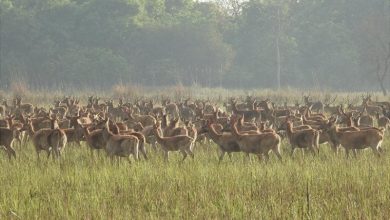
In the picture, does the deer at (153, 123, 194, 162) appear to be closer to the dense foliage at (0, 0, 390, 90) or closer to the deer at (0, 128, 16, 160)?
the deer at (0, 128, 16, 160)

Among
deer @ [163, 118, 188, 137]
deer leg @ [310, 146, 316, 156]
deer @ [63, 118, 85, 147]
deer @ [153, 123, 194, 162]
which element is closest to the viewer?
deer @ [153, 123, 194, 162]

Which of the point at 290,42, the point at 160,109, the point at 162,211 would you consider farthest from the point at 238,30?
the point at 162,211

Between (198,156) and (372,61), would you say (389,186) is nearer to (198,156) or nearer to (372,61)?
(198,156)

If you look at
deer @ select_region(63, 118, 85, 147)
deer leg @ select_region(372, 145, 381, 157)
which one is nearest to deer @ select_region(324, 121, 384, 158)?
deer leg @ select_region(372, 145, 381, 157)

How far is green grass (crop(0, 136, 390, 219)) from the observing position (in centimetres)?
921

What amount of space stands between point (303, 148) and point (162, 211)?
27.3 feet

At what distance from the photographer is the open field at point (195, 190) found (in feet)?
30.2

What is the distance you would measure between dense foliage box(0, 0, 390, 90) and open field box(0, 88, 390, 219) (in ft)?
132

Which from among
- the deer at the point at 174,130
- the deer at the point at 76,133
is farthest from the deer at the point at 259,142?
the deer at the point at 76,133

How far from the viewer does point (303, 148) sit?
17.1 m

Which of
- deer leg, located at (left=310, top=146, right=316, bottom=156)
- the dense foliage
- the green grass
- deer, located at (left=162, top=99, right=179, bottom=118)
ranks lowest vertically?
the green grass

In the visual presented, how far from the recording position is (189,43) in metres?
66.4

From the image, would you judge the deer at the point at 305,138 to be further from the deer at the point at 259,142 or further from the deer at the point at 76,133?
the deer at the point at 76,133

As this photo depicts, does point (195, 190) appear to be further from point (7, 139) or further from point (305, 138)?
point (7, 139)
